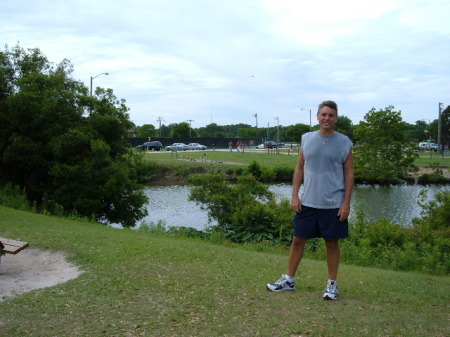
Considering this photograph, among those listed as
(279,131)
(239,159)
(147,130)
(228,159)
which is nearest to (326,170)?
(228,159)

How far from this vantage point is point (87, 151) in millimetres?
20938

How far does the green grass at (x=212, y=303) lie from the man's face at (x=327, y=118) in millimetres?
1865

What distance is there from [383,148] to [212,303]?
40.4m

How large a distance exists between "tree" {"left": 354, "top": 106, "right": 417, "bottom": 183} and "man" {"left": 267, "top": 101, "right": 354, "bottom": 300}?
39.0 meters

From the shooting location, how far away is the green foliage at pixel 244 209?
54.5 feet

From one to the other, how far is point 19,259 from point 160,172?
123 ft

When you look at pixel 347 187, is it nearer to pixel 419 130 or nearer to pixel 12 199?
pixel 12 199

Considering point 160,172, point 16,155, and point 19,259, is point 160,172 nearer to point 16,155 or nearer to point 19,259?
point 16,155

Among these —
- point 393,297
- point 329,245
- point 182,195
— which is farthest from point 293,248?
point 182,195

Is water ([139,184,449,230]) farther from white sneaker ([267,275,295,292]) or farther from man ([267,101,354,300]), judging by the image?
man ([267,101,354,300])

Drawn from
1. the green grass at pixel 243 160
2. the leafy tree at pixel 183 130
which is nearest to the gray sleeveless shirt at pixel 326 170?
the green grass at pixel 243 160

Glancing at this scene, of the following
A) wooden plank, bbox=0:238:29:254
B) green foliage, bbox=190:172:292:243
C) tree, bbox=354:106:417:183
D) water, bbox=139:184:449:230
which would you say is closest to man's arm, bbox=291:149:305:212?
wooden plank, bbox=0:238:29:254

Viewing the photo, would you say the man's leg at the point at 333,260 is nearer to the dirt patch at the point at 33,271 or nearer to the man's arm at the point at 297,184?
the man's arm at the point at 297,184

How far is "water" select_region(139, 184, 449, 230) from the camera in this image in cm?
2222
